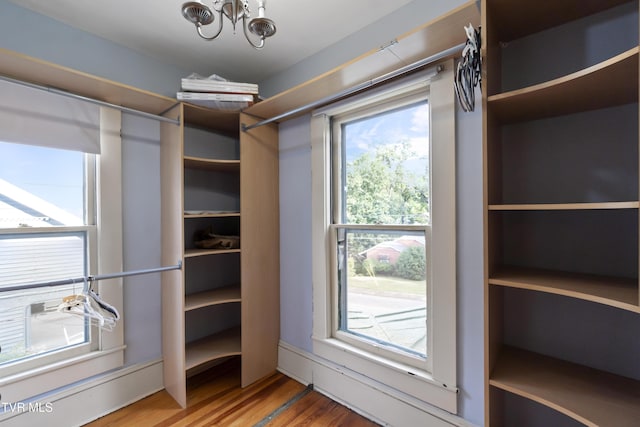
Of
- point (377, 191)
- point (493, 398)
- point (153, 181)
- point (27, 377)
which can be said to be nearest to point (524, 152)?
point (377, 191)

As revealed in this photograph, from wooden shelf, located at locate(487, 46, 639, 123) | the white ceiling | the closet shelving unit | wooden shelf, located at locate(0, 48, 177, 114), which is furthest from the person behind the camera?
the closet shelving unit

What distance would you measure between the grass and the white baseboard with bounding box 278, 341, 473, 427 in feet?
1.84

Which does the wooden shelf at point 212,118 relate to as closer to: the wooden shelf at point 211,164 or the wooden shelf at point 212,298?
the wooden shelf at point 211,164

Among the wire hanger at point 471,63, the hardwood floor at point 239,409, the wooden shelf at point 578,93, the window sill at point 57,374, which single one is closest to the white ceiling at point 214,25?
the wire hanger at point 471,63

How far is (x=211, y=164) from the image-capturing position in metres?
2.08

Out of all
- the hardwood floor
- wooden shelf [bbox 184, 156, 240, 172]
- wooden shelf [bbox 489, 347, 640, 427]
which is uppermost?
wooden shelf [bbox 184, 156, 240, 172]

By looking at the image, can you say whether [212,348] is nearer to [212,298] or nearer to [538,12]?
[212,298]

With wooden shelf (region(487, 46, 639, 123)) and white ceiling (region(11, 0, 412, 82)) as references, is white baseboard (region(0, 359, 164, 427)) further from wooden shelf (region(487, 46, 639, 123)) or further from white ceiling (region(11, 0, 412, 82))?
wooden shelf (region(487, 46, 639, 123))

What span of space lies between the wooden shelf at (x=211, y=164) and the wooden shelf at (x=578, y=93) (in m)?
1.62

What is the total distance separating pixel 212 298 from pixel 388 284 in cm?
128

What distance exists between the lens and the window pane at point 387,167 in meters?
1.62

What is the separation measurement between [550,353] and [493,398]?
37cm

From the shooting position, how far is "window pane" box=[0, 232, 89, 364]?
1558mm

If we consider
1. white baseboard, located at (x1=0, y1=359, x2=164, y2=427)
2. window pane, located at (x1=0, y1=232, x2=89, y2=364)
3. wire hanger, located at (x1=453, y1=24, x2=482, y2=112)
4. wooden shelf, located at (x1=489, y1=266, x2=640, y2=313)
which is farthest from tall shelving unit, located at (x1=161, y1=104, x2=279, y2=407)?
wooden shelf, located at (x1=489, y1=266, x2=640, y2=313)
